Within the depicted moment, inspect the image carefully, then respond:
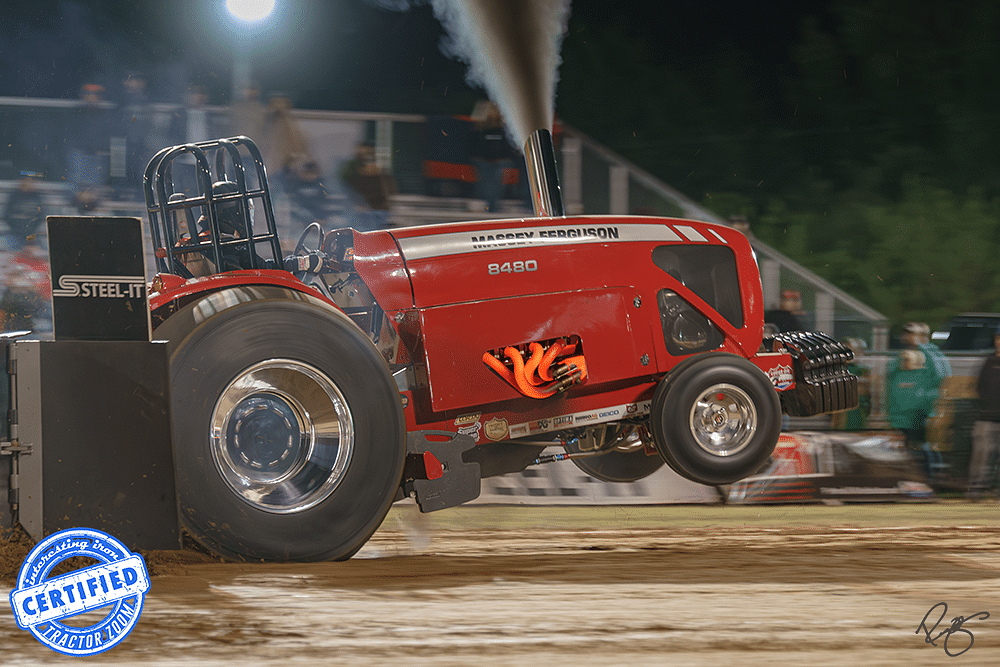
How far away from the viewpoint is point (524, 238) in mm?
4703

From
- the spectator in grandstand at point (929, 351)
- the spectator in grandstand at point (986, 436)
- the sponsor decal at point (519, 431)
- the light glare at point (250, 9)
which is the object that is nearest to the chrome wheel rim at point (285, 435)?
the sponsor decal at point (519, 431)

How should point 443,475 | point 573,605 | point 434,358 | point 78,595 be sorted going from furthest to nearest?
point 434,358
point 443,475
point 573,605
point 78,595

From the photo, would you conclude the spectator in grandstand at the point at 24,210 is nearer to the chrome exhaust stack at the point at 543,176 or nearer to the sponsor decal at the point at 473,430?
the chrome exhaust stack at the point at 543,176

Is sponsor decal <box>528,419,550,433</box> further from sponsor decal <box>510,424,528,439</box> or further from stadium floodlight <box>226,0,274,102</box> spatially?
stadium floodlight <box>226,0,274,102</box>

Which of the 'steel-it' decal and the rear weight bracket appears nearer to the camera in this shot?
the rear weight bracket

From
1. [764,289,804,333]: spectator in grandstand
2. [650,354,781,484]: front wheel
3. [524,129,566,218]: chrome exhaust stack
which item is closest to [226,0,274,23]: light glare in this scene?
[524,129,566,218]: chrome exhaust stack

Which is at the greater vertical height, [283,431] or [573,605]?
[283,431]

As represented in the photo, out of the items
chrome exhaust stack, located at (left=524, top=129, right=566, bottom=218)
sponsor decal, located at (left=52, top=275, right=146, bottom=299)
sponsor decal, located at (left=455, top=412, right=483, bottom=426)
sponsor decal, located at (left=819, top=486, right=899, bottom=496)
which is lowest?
sponsor decal, located at (left=819, top=486, right=899, bottom=496)

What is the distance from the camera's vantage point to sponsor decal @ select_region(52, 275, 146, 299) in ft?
11.4

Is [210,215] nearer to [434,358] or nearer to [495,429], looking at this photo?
[434,358]

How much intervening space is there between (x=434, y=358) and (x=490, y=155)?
4824mm

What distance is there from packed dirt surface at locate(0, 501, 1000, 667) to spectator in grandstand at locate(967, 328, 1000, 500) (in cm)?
281
